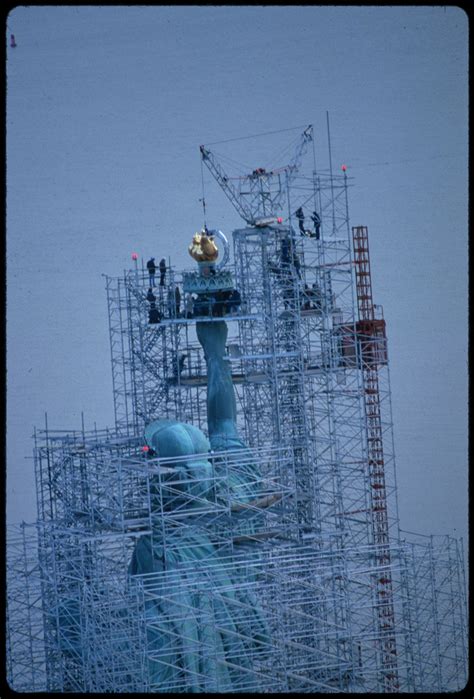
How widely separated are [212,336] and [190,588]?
618 centimetres

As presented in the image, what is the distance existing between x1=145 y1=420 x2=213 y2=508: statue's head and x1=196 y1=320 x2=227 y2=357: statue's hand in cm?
284

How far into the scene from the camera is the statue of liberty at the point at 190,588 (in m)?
29.4

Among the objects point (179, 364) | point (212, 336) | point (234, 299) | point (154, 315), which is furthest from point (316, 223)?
point (179, 364)

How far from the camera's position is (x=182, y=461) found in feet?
101

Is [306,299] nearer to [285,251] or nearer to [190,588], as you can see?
[285,251]

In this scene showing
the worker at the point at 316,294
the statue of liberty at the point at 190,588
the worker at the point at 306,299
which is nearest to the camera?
the statue of liberty at the point at 190,588

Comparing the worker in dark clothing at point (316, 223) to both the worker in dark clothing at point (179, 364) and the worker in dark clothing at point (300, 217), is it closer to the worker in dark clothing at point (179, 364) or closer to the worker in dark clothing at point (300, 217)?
the worker in dark clothing at point (300, 217)

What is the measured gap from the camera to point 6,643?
1243 inches

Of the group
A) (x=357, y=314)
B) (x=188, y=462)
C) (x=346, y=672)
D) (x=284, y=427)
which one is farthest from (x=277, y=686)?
(x=357, y=314)

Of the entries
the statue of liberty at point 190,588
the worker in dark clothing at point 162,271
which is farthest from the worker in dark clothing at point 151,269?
the statue of liberty at point 190,588

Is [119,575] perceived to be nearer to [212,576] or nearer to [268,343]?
[212,576]

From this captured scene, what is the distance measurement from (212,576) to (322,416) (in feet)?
22.9

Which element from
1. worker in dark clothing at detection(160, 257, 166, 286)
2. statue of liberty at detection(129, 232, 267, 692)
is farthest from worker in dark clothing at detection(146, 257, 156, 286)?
statue of liberty at detection(129, 232, 267, 692)

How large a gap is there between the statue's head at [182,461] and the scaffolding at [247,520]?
8 cm
